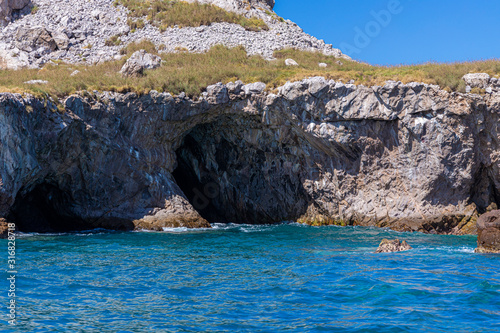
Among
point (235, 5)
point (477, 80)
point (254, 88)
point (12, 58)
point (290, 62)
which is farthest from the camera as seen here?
point (235, 5)

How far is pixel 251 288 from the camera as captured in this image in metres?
13.9

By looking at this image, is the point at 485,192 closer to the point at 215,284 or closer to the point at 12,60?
the point at 215,284

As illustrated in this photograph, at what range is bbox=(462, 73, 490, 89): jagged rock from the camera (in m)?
30.0

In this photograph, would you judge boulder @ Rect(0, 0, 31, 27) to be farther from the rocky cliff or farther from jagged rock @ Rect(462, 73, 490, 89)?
jagged rock @ Rect(462, 73, 490, 89)

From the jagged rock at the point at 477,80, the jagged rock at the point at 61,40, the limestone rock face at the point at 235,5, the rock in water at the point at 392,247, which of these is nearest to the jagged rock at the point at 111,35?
the jagged rock at the point at 61,40

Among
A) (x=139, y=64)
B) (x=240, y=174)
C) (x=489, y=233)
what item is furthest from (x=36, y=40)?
(x=489, y=233)

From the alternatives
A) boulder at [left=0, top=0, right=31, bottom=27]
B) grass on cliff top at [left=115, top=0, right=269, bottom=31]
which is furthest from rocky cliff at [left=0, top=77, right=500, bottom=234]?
boulder at [left=0, top=0, right=31, bottom=27]

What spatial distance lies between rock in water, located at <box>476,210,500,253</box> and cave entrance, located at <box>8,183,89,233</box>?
2277 centimetres

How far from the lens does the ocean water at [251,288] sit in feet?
34.9

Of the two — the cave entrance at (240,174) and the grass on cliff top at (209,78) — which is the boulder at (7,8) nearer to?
the grass on cliff top at (209,78)

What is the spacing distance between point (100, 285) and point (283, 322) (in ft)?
20.6

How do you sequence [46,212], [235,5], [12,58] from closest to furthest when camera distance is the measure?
[46,212]
[12,58]
[235,5]

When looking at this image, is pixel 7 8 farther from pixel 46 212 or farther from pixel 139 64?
pixel 46 212

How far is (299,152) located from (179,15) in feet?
91.1
